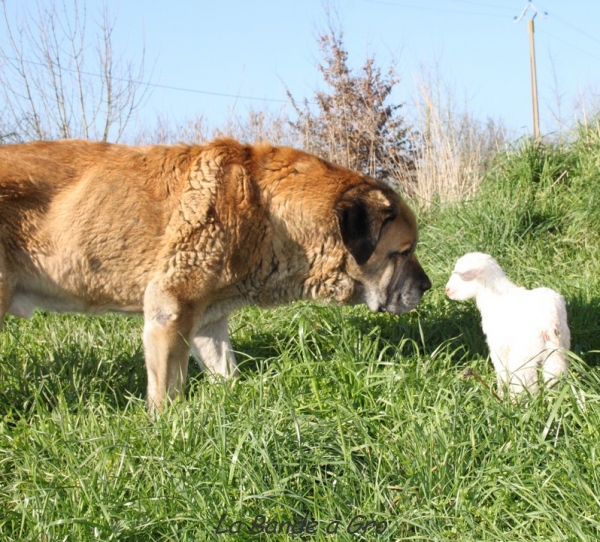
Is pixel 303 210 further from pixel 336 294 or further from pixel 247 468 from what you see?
pixel 247 468

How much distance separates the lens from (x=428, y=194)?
31.5ft

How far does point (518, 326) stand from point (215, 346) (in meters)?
1.92

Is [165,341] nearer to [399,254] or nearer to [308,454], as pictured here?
[308,454]

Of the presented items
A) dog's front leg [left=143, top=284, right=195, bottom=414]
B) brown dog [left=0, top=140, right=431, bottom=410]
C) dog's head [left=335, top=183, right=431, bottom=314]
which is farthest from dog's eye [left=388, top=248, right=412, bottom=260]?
dog's front leg [left=143, top=284, right=195, bottom=414]

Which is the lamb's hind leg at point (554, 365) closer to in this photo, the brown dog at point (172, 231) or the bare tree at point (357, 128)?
the brown dog at point (172, 231)

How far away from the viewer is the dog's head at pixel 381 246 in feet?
14.8

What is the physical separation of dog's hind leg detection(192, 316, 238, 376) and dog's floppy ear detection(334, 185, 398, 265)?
0.98m

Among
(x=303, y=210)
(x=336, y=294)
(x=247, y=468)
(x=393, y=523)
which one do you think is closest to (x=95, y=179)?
(x=303, y=210)

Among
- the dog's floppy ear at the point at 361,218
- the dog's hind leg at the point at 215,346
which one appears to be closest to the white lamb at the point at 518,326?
the dog's floppy ear at the point at 361,218

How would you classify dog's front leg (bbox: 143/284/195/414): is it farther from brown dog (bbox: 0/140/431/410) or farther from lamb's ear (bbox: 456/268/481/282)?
lamb's ear (bbox: 456/268/481/282)

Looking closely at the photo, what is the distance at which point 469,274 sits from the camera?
446cm

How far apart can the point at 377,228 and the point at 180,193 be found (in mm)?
1234

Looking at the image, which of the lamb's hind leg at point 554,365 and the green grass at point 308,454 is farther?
the lamb's hind leg at point 554,365

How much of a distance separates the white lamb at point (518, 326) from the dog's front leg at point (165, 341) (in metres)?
1.74
